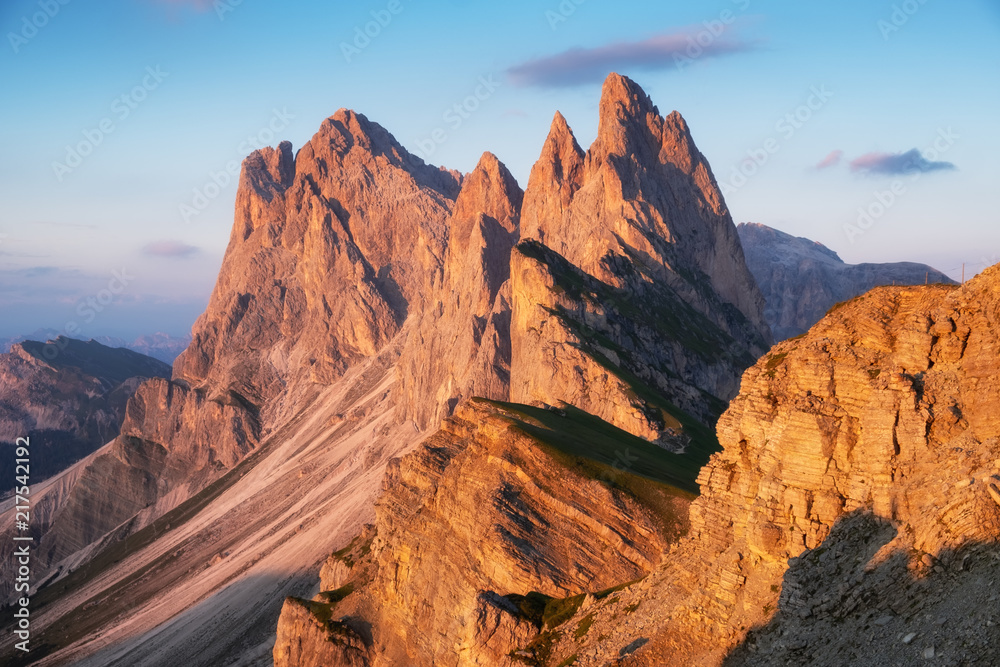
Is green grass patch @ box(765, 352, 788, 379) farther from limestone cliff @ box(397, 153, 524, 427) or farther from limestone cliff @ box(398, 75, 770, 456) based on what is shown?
limestone cliff @ box(397, 153, 524, 427)

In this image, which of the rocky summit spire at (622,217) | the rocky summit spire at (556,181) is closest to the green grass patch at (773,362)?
the rocky summit spire at (622,217)

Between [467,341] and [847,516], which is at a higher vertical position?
[467,341]

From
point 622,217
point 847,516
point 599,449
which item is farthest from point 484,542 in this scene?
point 622,217

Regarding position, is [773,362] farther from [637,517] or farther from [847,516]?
[637,517]

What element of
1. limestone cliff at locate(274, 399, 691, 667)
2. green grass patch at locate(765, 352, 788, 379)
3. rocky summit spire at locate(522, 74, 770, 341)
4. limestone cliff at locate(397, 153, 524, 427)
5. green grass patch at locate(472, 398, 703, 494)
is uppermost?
rocky summit spire at locate(522, 74, 770, 341)

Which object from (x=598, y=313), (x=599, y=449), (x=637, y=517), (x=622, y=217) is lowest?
(x=637, y=517)

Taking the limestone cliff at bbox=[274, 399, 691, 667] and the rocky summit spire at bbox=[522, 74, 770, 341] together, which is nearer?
the limestone cliff at bbox=[274, 399, 691, 667]

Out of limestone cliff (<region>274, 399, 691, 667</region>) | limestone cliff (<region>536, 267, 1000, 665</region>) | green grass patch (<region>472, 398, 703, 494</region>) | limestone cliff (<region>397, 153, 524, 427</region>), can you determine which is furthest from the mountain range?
limestone cliff (<region>397, 153, 524, 427</region>)

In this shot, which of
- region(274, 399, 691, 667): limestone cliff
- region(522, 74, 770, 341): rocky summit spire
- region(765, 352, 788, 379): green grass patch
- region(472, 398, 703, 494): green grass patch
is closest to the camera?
region(765, 352, 788, 379): green grass patch

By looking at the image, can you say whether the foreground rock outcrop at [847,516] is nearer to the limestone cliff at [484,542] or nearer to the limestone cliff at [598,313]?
the limestone cliff at [484,542]

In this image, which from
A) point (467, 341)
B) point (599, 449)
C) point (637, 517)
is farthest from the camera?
point (467, 341)

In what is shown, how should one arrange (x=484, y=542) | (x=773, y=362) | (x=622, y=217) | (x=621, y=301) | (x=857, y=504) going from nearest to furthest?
(x=857, y=504) < (x=773, y=362) < (x=484, y=542) < (x=621, y=301) < (x=622, y=217)

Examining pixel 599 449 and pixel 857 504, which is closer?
pixel 857 504

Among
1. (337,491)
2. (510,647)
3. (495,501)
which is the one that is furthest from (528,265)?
(510,647)
